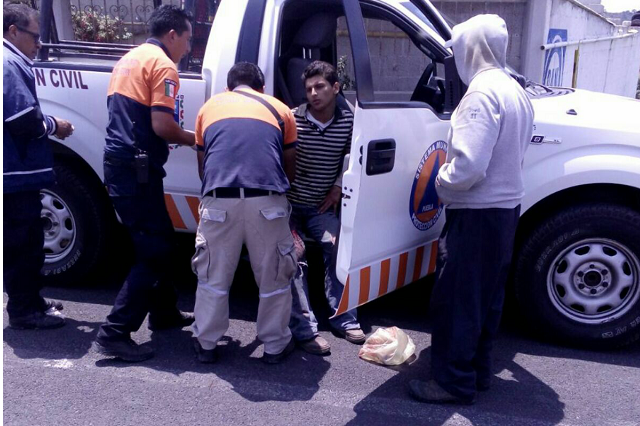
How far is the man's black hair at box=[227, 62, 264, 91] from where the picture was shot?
3756mm

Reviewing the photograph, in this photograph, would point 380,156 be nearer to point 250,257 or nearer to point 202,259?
point 250,257

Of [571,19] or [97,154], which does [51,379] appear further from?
[571,19]

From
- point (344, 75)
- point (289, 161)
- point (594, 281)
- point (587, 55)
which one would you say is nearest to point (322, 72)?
point (289, 161)

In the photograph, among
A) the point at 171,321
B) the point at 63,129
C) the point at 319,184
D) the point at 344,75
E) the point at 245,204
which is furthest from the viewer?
the point at 344,75

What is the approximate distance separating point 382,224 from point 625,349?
182 cm

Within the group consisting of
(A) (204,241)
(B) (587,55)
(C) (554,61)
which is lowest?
(A) (204,241)

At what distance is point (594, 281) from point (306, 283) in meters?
1.73

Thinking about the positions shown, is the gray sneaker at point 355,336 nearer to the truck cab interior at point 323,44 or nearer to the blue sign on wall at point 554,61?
the truck cab interior at point 323,44

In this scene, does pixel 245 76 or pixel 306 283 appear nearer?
pixel 245 76

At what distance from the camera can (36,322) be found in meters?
4.24

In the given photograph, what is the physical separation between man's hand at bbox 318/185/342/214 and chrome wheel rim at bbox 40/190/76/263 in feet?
5.91

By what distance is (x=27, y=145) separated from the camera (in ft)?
13.1

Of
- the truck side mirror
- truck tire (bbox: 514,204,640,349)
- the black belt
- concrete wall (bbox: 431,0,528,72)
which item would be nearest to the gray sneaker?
truck tire (bbox: 514,204,640,349)

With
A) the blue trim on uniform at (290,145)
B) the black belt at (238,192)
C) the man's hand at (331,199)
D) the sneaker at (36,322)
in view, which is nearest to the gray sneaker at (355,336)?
the man's hand at (331,199)
